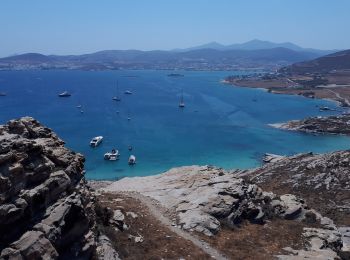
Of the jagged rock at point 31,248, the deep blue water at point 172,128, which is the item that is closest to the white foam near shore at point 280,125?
the deep blue water at point 172,128

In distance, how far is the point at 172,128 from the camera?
122 m

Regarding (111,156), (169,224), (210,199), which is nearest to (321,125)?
(111,156)

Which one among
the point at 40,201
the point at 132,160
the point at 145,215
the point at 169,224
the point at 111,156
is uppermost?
the point at 40,201

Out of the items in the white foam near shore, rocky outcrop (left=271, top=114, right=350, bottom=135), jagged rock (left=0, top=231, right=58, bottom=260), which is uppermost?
jagged rock (left=0, top=231, right=58, bottom=260)

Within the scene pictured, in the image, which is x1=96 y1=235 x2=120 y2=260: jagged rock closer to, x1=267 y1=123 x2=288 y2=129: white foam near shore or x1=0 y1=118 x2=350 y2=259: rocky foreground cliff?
x1=0 y1=118 x2=350 y2=259: rocky foreground cliff

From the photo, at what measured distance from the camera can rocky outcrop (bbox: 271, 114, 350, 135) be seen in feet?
388

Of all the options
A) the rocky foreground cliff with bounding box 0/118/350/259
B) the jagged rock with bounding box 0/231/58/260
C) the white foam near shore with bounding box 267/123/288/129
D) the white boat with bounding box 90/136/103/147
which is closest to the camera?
the jagged rock with bounding box 0/231/58/260

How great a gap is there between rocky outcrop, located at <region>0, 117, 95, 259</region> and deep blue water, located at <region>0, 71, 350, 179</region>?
5368 cm

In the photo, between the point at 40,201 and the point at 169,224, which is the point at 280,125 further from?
the point at 40,201

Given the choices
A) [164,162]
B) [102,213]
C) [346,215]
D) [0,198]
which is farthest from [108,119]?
[0,198]

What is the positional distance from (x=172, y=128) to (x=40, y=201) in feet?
339

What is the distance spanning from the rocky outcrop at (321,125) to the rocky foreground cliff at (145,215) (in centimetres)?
7223

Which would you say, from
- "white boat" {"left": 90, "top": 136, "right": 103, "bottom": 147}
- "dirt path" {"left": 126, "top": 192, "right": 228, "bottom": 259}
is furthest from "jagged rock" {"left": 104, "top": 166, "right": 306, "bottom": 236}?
"white boat" {"left": 90, "top": 136, "right": 103, "bottom": 147}

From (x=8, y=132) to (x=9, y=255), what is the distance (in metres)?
6.34
